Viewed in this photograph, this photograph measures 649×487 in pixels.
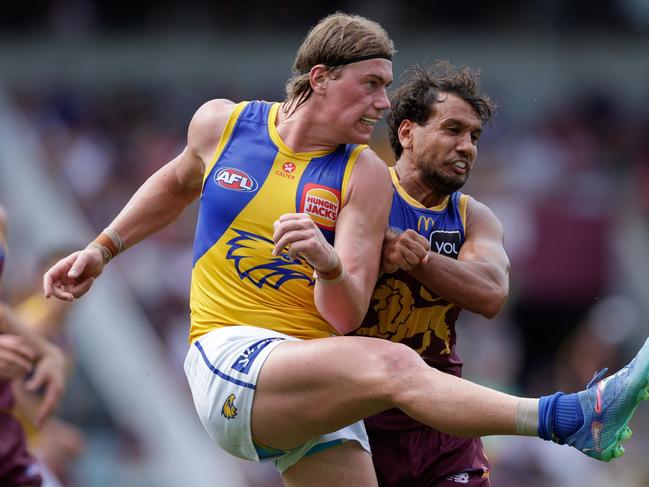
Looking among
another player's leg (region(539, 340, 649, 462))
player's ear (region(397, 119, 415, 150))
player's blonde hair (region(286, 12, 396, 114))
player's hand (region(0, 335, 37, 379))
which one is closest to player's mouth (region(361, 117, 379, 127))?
player's blonde hair (region(286, 12, 396, 114))

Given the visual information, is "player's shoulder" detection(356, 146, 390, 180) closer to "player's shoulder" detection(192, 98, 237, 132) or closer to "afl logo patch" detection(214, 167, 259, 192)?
"afl logo patch" detection(214, 167, 259, 192)

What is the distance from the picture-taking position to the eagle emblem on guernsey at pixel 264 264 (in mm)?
5176

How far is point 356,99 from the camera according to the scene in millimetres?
5227

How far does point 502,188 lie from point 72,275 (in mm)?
9147

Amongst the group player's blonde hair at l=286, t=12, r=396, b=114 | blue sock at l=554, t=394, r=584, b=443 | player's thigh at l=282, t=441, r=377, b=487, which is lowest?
player's thigh at l=282, t=441, r=377, b=487

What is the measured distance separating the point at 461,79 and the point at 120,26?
1315cm

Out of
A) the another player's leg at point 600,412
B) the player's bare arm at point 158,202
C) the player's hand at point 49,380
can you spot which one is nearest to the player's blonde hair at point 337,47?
the player's bare arm at point 158,202

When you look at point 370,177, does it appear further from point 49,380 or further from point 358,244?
point 49,380

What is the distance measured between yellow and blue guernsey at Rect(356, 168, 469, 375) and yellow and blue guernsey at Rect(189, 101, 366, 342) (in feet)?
1.29

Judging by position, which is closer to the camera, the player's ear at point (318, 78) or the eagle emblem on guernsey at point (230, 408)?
the eagle emblem on guernsey at point (230, 408)

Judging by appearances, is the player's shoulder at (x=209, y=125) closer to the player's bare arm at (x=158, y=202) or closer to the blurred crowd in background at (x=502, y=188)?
the player's bare arm at (x=158, y=202)

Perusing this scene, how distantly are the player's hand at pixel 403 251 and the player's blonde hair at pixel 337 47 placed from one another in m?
0.71

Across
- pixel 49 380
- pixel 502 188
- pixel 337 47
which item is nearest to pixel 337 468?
pixel 337 47

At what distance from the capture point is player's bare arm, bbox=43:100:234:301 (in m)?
5.43
